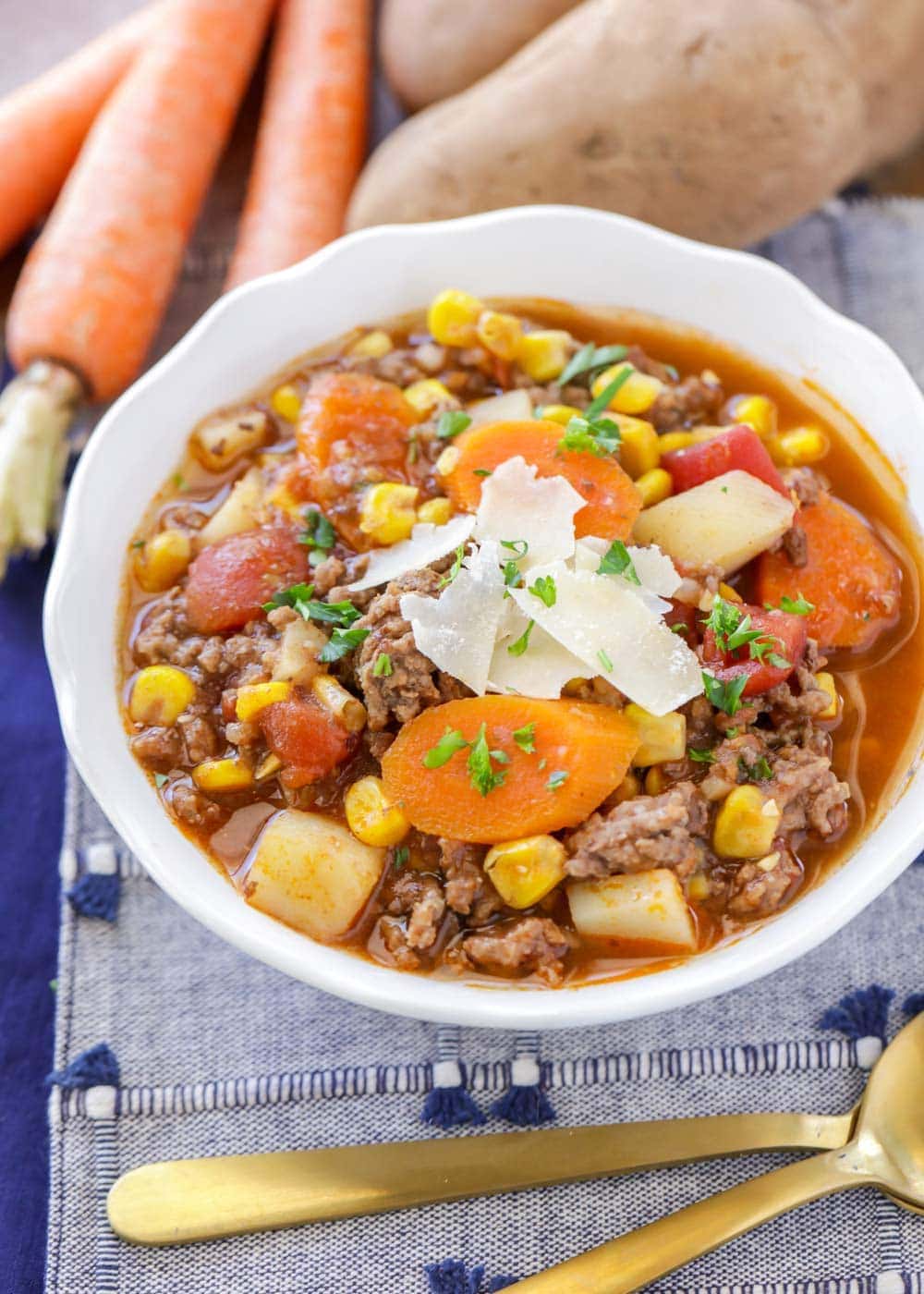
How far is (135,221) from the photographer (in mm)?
5168

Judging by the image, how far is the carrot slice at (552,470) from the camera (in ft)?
12.7

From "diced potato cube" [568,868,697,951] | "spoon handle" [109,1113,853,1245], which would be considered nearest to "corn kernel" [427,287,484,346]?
"diced potato cube" [568,868,697,951]

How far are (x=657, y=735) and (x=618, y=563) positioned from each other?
1.65ft

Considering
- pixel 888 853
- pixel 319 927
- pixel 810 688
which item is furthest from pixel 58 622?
pixel 888 853

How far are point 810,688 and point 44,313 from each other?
3316mm

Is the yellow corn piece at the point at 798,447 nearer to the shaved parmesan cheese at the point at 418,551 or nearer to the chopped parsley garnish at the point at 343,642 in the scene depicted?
the shaved parmesan cheese at the point at 418,551

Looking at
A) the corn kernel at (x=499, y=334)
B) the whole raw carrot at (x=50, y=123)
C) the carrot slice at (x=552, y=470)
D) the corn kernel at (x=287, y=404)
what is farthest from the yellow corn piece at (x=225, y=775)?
the whole raw carrot at (x=50, y=123)

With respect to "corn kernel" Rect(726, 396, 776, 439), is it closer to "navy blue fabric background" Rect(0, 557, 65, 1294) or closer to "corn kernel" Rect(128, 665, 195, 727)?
"corn kernel" Rect(128, 665, 195, 727)

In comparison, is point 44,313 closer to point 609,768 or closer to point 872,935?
point 609,768

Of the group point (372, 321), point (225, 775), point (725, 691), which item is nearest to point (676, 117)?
point (372, 321)

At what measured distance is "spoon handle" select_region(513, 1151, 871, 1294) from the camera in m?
3.55

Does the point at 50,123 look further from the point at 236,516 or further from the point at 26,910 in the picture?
A: the point at 26,910

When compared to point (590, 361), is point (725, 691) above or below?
below

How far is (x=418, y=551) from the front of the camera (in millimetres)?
3748
